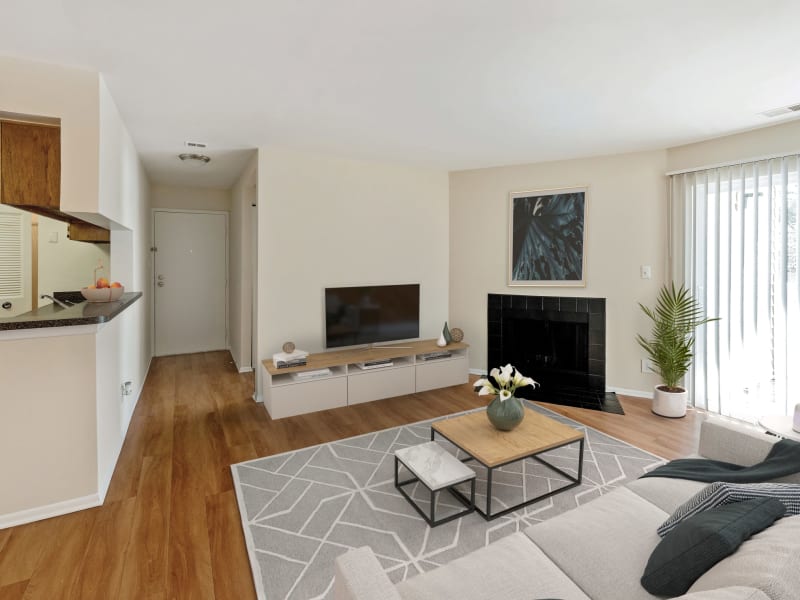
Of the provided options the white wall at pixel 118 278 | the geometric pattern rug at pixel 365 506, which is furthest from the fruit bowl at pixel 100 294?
the geometric pattern rug at pixel 365 506

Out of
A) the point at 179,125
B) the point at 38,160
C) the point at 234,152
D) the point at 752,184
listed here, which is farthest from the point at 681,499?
the point at 234,152

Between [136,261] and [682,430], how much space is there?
5.11m

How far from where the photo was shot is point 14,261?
4.38 m

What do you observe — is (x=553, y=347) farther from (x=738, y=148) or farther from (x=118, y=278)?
(x=118, y=278)

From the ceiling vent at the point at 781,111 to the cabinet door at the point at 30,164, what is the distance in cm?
473

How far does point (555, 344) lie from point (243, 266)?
12.5 ft

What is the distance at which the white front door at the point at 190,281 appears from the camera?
580 cm

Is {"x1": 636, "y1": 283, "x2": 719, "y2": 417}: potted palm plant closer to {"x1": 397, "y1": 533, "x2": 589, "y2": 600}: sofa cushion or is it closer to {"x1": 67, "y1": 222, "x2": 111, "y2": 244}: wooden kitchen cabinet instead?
{"x1": 397, "y1": 533, "x2": 589, "y2": 600}: sofa cushion

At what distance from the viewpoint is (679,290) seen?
386 cm

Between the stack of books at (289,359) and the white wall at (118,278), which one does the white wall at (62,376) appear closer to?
the white wall at (118,278)

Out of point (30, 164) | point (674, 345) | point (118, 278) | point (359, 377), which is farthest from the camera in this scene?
point (359, 377)

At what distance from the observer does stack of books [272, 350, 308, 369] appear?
145 inches

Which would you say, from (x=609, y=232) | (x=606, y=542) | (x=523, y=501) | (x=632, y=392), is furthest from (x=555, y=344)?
(x=606, y=542)

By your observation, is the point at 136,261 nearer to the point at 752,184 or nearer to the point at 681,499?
the point at 681,499
